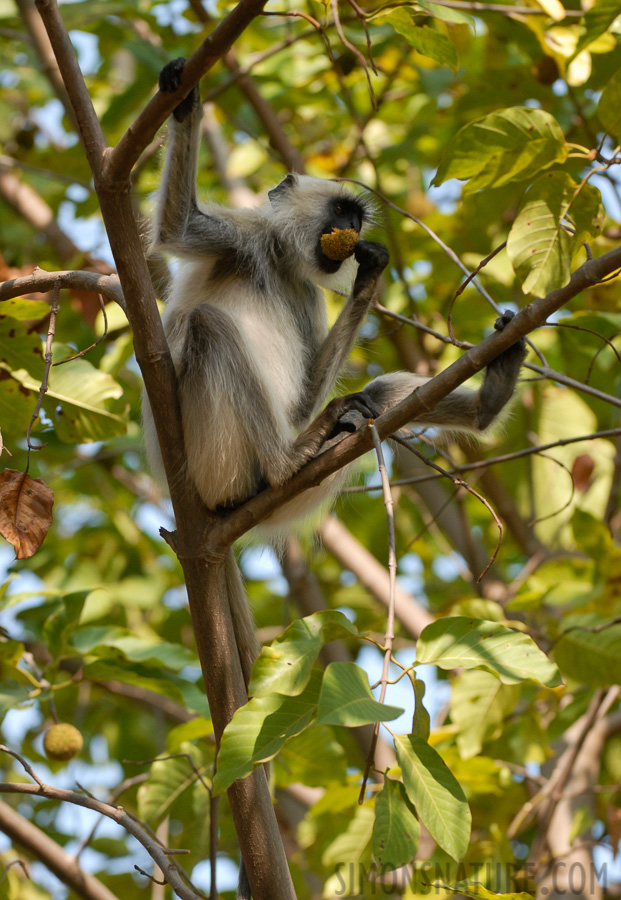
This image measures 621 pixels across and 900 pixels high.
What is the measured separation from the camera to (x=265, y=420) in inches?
136

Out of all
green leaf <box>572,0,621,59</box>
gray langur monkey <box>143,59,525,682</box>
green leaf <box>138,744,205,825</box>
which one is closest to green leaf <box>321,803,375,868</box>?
green leaf <box>138,744,205,825</box>

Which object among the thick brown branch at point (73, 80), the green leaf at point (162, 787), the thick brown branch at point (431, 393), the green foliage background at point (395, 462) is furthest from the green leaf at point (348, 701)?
the green leaf at point (162, 787)

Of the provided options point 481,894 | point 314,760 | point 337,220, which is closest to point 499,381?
point 337,220

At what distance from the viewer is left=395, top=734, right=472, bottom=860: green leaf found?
1.81 m

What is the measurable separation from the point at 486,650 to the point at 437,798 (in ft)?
1.32

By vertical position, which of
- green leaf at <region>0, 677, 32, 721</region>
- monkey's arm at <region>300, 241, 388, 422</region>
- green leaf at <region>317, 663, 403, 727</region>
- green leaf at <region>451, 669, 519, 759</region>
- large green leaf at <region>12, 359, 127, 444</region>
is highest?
monkey's arm at <region>300, 241, 388, 422</region>

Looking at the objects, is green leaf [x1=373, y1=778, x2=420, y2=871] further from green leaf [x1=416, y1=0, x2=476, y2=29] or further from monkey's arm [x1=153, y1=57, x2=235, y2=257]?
monkey's arm [x1=153, y1=57, x2=235, y2=257]

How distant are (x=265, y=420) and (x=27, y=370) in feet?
2.95

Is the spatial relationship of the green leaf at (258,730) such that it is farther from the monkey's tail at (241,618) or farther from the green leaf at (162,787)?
the green leaf at (162,787)

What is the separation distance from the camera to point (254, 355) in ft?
11.4

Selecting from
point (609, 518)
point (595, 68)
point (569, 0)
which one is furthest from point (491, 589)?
point (569, 0)

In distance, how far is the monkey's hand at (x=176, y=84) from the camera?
2.47m

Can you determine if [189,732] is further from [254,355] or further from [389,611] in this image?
[389,611]

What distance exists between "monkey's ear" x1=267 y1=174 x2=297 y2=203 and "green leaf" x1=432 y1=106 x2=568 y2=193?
1654 mm
